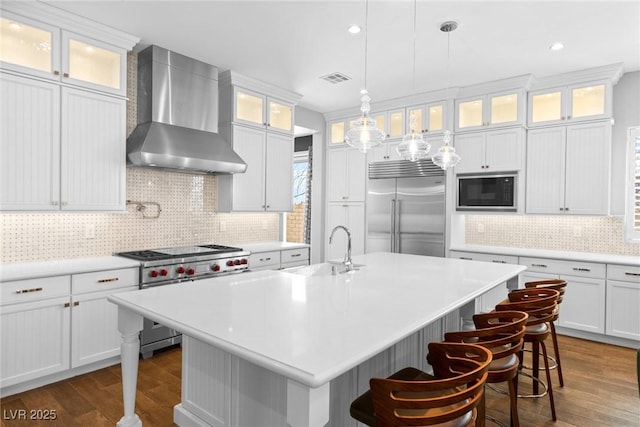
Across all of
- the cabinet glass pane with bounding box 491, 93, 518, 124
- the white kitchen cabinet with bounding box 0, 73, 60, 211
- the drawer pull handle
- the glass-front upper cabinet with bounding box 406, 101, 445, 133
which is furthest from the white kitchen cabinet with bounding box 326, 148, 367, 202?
the drawer pull handle

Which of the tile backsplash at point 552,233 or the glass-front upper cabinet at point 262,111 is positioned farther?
the glass-front upper cabinet at point 262,111

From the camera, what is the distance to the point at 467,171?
4.79m

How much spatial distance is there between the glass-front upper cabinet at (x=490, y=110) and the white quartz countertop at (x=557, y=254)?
1.49 metres

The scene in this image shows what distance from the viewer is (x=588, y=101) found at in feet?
13.6

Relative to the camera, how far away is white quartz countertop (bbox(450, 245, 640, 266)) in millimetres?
3820

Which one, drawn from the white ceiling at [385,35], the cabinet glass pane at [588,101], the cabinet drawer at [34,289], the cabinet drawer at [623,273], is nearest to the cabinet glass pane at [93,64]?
the white ceiling at [385,35]

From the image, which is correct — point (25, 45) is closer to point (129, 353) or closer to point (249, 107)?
point (249, 107)

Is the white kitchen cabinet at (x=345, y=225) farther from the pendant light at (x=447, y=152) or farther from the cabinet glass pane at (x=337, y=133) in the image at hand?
the pendant light at (x=447, y=152)

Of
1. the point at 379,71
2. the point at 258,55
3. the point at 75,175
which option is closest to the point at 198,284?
the point at 75,175

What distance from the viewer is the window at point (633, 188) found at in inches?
162

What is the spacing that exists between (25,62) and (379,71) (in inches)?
125

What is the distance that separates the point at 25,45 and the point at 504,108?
15.4ft

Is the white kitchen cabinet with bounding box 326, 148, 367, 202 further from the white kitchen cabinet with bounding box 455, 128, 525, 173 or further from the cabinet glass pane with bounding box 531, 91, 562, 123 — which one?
the cabinet glass pane with bounding box 531, 91, 562, 123

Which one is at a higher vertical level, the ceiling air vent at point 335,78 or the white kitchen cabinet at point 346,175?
the ceiling air vent at point 335,78
